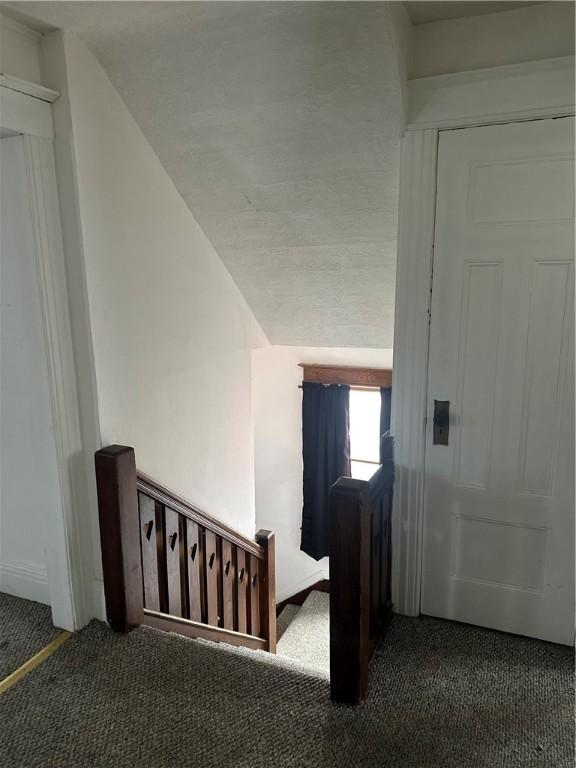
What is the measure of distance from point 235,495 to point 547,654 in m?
1.82

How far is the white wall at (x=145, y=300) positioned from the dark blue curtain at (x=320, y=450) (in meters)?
1.90

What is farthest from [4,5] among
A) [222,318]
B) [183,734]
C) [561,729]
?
[561,729]

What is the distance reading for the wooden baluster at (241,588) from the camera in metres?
2.97

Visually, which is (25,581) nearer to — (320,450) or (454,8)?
(454,8)

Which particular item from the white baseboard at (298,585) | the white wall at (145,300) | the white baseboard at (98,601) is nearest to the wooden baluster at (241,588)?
the white wall at (145,300)

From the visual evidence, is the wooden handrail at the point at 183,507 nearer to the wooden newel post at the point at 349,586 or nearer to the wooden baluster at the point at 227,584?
the wooden baluster at the point at 227,584

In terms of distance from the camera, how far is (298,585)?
5.23 metres

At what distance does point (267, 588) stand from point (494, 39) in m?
3.00

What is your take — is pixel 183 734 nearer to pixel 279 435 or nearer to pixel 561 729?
pixel 561 729

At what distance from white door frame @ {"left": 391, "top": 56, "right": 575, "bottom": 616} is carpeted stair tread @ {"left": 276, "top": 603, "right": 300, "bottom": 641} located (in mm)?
2968

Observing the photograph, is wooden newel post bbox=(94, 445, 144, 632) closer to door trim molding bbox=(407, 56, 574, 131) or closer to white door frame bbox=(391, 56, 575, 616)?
white door frame bbox=(391, 56, 575, 616)

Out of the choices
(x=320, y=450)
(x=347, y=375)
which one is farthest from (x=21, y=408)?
(x=320, y=450)

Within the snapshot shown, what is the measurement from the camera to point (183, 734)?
60.2 inches

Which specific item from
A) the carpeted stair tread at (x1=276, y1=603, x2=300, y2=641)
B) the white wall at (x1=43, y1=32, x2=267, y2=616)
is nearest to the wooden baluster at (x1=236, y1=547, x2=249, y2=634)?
the white wall at (x1=43, y1=32, x2=267, y2=616)
